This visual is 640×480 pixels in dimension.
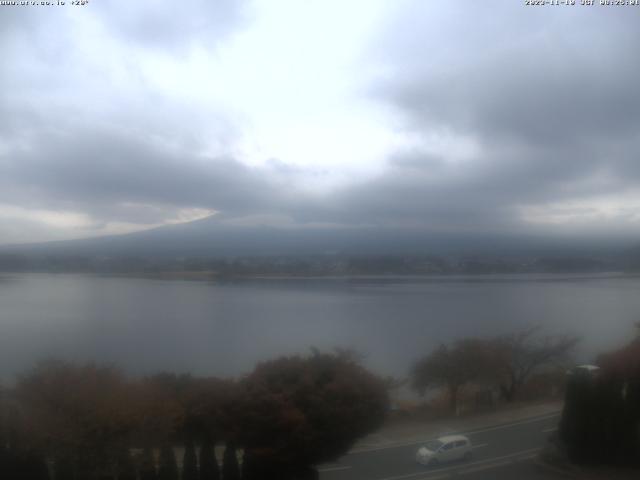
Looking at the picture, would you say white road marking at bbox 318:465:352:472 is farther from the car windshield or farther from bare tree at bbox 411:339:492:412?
bare tree at bbox 411:339:492:412

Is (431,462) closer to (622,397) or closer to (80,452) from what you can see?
(622,397)

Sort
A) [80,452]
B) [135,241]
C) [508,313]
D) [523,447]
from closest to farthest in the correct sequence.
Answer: [80,452]
[523,447]
[508,313]
[135,241]

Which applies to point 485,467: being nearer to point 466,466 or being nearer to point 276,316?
point 466,466

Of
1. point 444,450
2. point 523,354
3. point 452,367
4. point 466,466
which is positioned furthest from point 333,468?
point 523,354

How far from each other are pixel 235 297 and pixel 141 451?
17.9ft

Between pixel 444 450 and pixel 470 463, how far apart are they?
359 mm

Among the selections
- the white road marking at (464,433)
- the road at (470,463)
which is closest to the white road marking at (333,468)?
the road at (470,463)

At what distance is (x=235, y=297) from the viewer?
1170 cm

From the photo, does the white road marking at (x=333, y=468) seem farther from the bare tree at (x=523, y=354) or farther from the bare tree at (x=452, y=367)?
the bare tree at (x=523, y=354)

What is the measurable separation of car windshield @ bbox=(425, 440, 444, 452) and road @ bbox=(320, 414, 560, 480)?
0.15 meters

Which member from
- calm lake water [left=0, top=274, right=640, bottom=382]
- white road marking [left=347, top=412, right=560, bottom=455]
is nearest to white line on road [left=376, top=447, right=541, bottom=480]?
white road marking [left=347, top=412, right=560, bottom=455]

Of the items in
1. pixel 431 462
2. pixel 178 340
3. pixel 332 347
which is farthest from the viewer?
pixel 178 340

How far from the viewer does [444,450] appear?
22.3 feet

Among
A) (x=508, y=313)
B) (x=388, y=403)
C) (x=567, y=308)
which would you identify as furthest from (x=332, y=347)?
(x=567, y=308)
